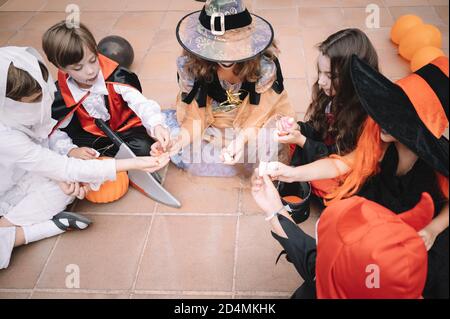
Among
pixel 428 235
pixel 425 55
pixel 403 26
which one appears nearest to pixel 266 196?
pixel 428 235

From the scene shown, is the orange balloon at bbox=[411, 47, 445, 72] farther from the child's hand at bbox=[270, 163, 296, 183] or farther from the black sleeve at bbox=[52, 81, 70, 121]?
the black sleeve at bbox=[52, 81, 70, 121]

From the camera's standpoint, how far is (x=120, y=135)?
215 centimetres

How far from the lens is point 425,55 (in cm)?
251

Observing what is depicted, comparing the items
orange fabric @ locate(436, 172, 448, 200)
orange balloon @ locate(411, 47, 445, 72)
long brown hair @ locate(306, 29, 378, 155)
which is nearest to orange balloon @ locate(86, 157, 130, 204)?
long brown hair @ locate(306, 29, 378, 155)

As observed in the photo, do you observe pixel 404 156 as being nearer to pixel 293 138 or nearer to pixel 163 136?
pixel 293 138

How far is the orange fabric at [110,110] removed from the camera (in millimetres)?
1972

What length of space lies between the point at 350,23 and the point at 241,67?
5.84ft

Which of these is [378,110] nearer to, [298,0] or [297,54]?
[297,54]

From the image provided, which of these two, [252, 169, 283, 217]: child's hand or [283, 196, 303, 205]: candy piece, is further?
[283, 196, 303, 205]: candy piece

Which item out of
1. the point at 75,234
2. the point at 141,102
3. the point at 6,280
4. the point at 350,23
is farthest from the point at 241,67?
the point at 350,23

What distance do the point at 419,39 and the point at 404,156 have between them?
1.55 metres

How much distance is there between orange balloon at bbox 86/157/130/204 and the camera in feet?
6.73

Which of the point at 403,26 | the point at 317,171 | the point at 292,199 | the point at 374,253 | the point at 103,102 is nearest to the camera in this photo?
the point at 374,253

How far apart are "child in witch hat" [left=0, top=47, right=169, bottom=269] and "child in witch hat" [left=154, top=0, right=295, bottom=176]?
0.34m
